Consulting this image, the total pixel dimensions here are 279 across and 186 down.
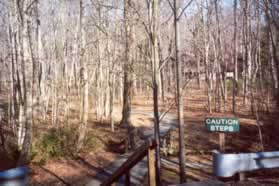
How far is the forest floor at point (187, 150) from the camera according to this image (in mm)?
9688

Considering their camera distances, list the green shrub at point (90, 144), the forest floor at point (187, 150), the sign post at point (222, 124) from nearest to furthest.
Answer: the sign post at point (222, 124)
the forest floor at point (187, 150)
the green shrub at point (90, 144)

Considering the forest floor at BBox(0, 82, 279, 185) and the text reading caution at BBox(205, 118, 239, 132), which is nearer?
the text reading caution at BBox(205, 118, 239, 132)

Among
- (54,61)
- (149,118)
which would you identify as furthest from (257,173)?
(54,61)

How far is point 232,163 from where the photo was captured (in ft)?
22.3

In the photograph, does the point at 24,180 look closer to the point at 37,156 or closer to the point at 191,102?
the point at 37,156

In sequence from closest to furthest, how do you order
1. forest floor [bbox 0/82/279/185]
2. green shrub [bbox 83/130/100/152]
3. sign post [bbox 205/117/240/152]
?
1. sign post [bbox 205/117/240/152]
2. forest floor [bbox 0/82/279/185]
3. green shrub [bbox 83/130/100/152]

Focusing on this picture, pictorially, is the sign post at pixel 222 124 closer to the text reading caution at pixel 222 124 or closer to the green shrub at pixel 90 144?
the text reading caution at pixel 222 124

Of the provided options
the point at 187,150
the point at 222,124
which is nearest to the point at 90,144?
the point at 187,150

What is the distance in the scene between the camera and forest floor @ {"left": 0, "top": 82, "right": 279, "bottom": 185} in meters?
9.69

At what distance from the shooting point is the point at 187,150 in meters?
14.8

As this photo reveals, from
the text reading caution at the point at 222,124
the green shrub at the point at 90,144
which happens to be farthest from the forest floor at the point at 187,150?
the text reading caution at the point at 222,124

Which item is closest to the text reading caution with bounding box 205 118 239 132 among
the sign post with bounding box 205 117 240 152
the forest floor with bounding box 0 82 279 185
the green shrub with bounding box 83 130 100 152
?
the sign post with bounding box 205 117 240 152

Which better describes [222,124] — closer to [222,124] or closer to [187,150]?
[222,124]

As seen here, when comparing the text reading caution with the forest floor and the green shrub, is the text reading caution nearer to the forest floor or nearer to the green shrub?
the forest floor
